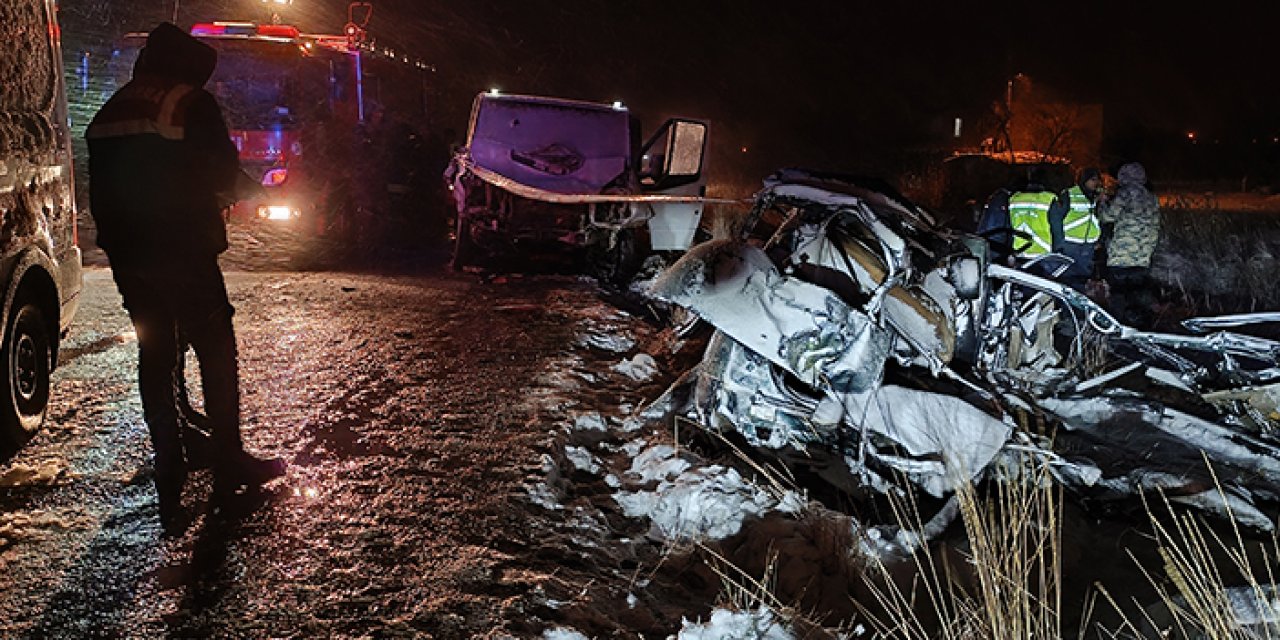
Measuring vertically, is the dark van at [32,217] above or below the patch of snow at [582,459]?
above

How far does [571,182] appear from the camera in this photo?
1037 centimetres

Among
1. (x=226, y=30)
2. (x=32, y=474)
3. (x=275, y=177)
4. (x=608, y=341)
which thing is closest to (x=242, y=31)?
(x=226, y=30)

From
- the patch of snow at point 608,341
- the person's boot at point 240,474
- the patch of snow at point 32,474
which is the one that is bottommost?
the patch of snow at point 608,341

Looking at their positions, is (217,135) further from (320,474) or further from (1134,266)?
(1134,266)

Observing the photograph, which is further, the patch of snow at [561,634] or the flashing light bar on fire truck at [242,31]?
the flashing light bar on fire truck at [242,31]

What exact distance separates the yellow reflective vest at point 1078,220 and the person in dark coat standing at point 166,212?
19.8 feet

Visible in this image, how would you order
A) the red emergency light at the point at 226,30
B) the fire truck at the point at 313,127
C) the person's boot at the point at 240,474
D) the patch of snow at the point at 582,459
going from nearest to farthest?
the person's boot at the point at 240,474
the patch of snow at the point at 582,459
the fire truck at the point at 313,127
the red emergency light at the point at 226,30

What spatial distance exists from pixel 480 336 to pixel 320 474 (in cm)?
298

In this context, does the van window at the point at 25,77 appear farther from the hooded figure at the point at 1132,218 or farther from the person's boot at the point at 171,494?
the hooded figure at the point at 1132,218

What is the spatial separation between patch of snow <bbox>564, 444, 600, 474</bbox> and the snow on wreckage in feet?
2.10

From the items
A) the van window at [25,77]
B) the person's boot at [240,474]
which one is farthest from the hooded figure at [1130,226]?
the van window at [25,77]

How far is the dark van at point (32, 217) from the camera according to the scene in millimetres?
3980

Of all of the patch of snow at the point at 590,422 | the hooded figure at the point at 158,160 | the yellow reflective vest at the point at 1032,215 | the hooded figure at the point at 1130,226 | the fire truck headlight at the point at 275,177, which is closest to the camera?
the hooded figure at the point at 158,160

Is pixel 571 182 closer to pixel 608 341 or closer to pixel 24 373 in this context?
pixel 608 341
